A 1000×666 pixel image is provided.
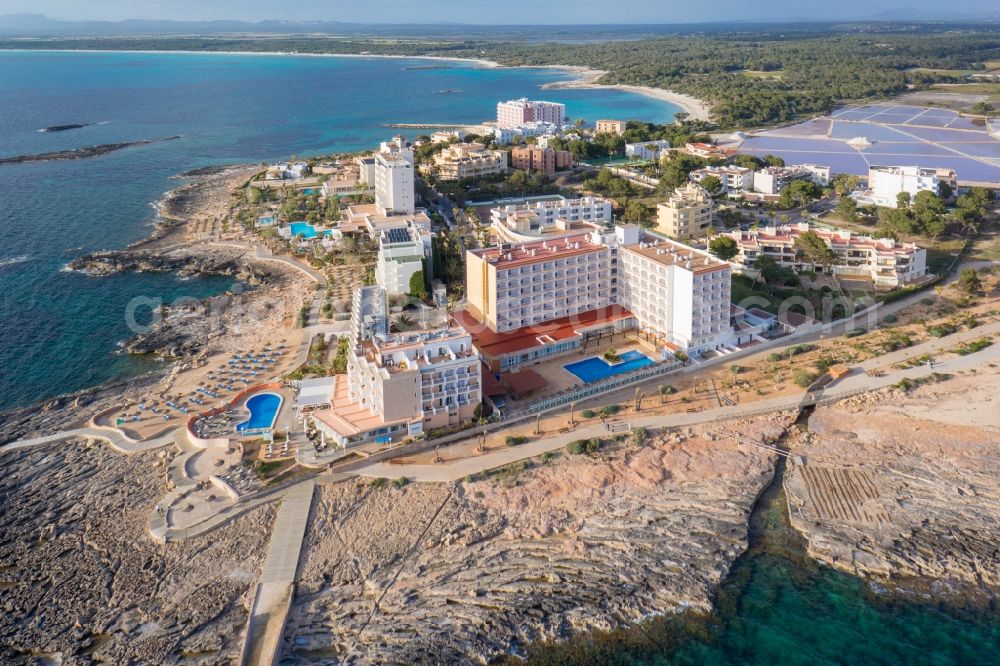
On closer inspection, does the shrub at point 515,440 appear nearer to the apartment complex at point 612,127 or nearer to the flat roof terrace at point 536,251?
the flat roof terrace at point 536,251

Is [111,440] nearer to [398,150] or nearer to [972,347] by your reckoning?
[972,347]

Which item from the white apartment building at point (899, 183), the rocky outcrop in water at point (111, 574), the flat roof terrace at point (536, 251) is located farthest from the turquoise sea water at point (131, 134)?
the white apartment building at point (899, 183)

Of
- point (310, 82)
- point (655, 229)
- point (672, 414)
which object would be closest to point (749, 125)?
point (655, 229)

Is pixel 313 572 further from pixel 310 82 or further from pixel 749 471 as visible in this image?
pixel 310 82

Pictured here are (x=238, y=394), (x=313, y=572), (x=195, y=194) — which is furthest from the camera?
(x=195, y=194)

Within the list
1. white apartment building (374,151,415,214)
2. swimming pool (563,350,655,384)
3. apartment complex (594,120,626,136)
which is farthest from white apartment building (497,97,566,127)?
swimming pool (563,350,655,384)

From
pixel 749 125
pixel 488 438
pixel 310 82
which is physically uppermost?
pixel 310 82
